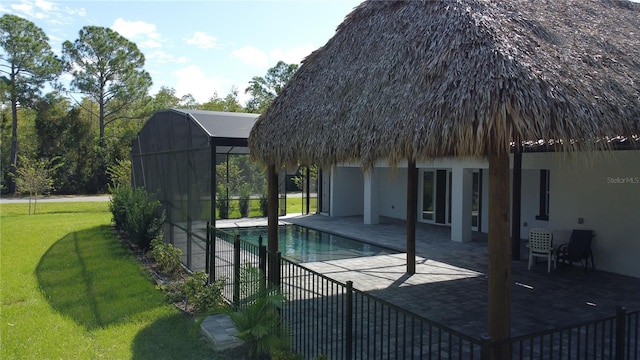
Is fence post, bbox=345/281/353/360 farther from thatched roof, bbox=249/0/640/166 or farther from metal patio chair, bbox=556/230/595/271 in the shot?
metal patio chair, bbox=556/230/595/271

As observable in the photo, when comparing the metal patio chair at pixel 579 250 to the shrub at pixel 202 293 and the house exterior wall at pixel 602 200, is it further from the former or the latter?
the shrub at pixel 202 293

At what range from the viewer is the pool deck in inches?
272

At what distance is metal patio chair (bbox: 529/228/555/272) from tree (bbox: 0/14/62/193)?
38.4 metres

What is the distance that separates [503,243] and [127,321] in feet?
19.5

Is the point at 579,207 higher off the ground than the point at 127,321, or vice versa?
the point at 579,207

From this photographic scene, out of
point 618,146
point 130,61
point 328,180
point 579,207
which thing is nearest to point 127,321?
point 618,146


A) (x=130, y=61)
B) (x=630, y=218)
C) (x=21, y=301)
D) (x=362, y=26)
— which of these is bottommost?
(x=21, y=301)

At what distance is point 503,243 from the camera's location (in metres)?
4.17

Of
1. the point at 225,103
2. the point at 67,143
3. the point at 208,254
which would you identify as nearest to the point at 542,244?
the point at 208,254

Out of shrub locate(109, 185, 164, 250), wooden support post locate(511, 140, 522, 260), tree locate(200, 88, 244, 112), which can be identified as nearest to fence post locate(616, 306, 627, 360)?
wooden support post locate(511, 140, 522, 260)

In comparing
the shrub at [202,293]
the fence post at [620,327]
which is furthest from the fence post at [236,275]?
the fence post at [620,327]

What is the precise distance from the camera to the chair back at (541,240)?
9.74 meters

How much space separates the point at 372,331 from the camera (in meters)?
6.41

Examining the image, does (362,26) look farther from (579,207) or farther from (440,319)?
(579,207)
